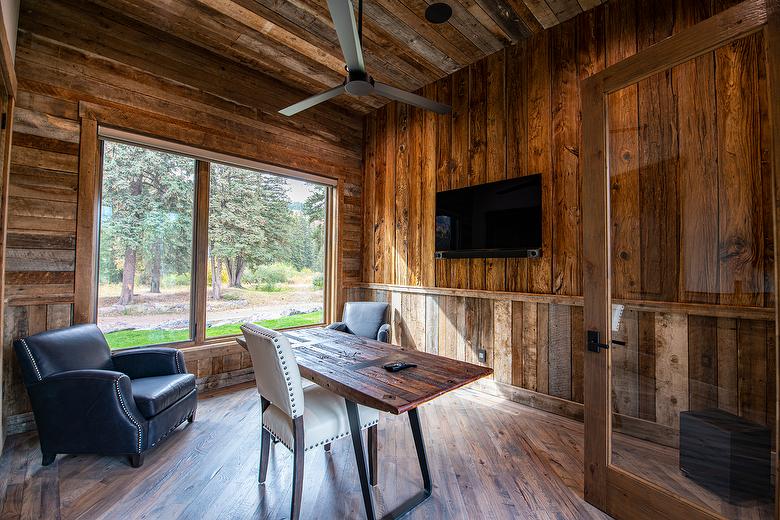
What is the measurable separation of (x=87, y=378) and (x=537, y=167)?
381 cm

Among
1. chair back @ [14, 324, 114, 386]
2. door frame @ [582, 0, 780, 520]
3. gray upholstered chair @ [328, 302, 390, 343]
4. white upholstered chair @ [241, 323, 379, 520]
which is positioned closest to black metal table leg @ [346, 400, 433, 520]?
white upholstered chair @ [241, 323, 379, 520]

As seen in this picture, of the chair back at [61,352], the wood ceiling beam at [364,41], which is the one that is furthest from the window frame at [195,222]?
the wood ceiling beam at [364,41]

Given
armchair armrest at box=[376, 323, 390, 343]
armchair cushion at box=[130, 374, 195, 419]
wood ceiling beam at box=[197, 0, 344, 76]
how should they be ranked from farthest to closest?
armchair armrest at box=[376, 323, 390, 343] → wood ceiling beam at box=[197, 0, 344, 76] → armchair cushion at box=[130, 374, 195, 419]

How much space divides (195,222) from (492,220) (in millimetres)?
3057

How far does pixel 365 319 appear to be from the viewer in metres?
4.03

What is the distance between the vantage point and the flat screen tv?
10.2 ft

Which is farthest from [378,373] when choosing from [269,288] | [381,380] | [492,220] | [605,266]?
[269,288]

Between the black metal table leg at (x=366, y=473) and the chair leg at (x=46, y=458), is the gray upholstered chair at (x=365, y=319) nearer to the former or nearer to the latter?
the black metal table leg at (x=366, y=473)

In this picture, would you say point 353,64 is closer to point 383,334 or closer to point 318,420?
point 318,420

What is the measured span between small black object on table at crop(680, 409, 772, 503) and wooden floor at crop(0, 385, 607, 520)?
58 centimetres

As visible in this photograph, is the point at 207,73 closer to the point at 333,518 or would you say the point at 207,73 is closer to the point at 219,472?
the point at 219,472

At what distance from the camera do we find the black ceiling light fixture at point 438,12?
9.16ft

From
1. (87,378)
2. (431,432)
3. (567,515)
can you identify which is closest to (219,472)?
(87,378)

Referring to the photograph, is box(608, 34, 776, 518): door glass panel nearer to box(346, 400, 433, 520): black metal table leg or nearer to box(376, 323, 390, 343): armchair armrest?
box(346, 400, 433, 520): black metal table leg
